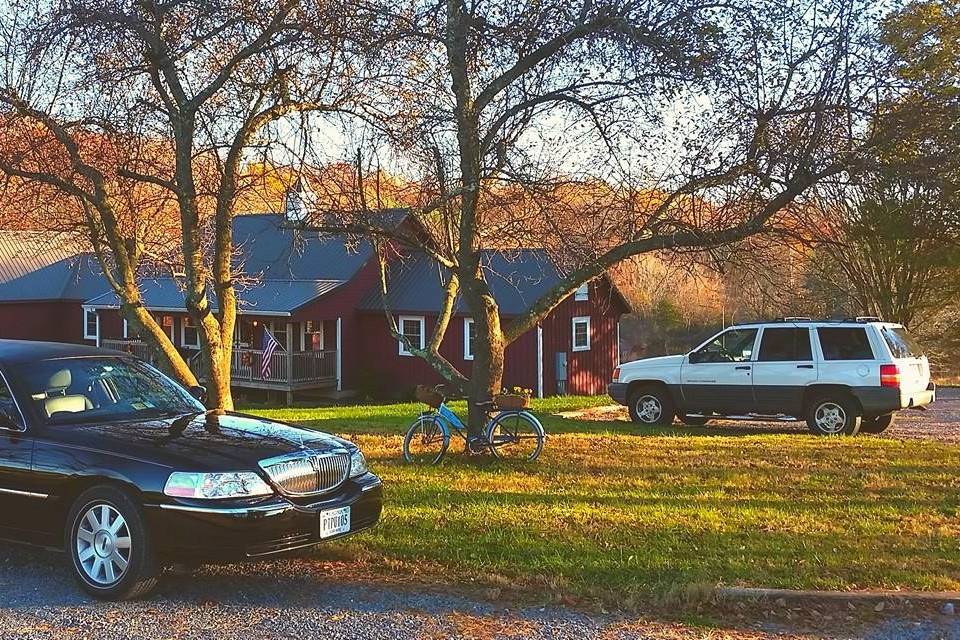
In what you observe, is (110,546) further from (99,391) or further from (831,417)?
(831,417)

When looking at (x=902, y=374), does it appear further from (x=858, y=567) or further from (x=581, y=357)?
(x=581, y=357)

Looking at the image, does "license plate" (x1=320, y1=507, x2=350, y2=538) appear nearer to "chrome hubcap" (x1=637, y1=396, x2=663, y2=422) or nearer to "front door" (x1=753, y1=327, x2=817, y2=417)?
"front door" (x1=753, y1=327, x2=817, y2=417)

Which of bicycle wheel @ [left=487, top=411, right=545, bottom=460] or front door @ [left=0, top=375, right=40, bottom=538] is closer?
front door @ [left=0, top=375, right=40, bottom=538]

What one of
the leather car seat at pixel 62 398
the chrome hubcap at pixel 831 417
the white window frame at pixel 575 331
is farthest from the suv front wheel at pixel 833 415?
the white window frame at pixel 575 331

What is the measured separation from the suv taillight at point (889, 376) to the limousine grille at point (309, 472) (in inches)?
419

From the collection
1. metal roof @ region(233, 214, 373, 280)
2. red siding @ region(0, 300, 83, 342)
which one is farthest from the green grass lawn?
red siding @ region(0, 300, 83, 342)

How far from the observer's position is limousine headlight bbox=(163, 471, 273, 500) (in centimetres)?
569

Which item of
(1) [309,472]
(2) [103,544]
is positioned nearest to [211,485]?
(1) [309,472]

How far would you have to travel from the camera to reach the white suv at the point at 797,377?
48.2ft

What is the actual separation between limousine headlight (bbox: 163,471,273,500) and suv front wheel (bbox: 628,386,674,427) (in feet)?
38.0

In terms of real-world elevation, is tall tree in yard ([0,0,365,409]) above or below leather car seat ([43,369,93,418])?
above

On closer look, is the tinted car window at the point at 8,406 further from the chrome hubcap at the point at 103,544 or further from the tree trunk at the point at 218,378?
the tree trunk at the point at 218,378

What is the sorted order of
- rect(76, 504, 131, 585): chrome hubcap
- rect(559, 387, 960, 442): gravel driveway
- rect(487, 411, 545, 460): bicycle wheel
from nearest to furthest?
rect(76, 504, 131, 585): chrome hubcap < rect(487, 411, 545, 460): bicycle wheel < rect(559, 387, 960, 442): gravel driveway

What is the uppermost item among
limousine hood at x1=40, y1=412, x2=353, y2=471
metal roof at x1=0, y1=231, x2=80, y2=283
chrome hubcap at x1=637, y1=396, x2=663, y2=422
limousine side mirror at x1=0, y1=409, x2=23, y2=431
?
metal roof at x1=0, y1=231, x2=80, y2=283
